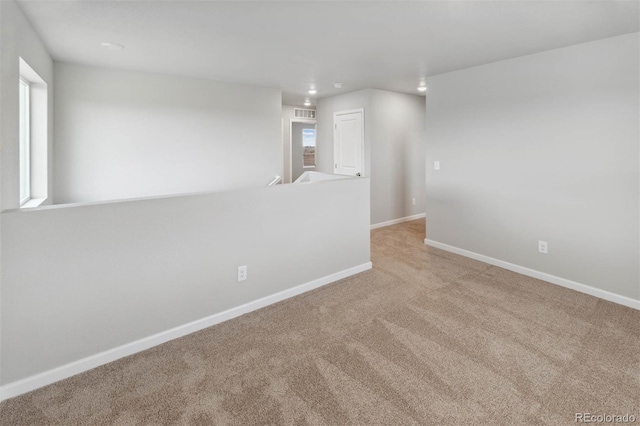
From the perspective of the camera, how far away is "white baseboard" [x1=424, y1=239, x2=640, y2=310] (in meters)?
3.13

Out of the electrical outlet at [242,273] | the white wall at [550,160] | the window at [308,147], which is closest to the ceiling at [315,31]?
the white wall at [550,160]

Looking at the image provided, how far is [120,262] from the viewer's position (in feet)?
7.54

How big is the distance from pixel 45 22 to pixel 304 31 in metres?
2.06

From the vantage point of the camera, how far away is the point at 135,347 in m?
2.38

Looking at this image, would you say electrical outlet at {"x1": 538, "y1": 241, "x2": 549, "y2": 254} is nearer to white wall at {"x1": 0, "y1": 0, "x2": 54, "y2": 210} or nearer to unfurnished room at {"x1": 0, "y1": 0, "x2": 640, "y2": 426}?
unfurnished room at {"x1": 0, "y1": 0, "x2": 640, "y2": 426}

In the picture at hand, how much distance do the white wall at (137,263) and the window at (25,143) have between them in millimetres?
1731

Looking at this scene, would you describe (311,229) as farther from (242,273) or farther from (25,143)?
(25,143)

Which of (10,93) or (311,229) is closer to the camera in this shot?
(10,93)

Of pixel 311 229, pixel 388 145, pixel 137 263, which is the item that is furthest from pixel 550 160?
pixel 137 263

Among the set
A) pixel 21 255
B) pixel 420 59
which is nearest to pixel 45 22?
pixel 21 255

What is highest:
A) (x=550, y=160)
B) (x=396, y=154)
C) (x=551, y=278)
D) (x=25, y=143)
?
(x=396, y=154)

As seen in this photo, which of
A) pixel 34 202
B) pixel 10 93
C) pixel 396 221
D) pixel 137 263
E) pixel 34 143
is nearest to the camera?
pixel 10 93

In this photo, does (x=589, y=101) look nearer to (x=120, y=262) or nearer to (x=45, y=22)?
(x=120, y=262)

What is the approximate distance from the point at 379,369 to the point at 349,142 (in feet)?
15.1
